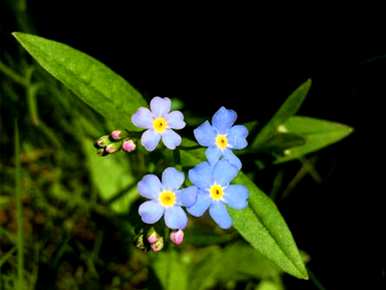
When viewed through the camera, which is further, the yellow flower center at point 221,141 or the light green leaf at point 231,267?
the light green leaf at point 231,267

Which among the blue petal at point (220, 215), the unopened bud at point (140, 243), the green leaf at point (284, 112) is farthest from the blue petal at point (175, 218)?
the green leaf at point (284, 112)

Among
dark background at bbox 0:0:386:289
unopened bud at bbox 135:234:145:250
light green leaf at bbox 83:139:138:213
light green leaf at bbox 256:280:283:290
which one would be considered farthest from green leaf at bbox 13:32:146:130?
light green leaf at bbox 256:280:283:290

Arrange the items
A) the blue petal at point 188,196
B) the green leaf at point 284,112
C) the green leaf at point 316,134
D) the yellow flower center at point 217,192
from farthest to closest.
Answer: the green leaf at point 316,134 < the green leaf at point 284,112 < the yellow flower center at point 217,192 < the blue petal at point 188,196

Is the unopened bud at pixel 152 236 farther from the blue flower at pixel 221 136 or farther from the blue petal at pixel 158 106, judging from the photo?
the blue petal at pixel 158 106

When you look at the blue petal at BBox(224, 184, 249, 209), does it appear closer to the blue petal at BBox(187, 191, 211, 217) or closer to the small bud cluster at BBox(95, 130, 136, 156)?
the blue petal at BBox(187, 191, 211, 217)

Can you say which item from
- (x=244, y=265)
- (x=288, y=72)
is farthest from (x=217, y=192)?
(x=288, y=72)
